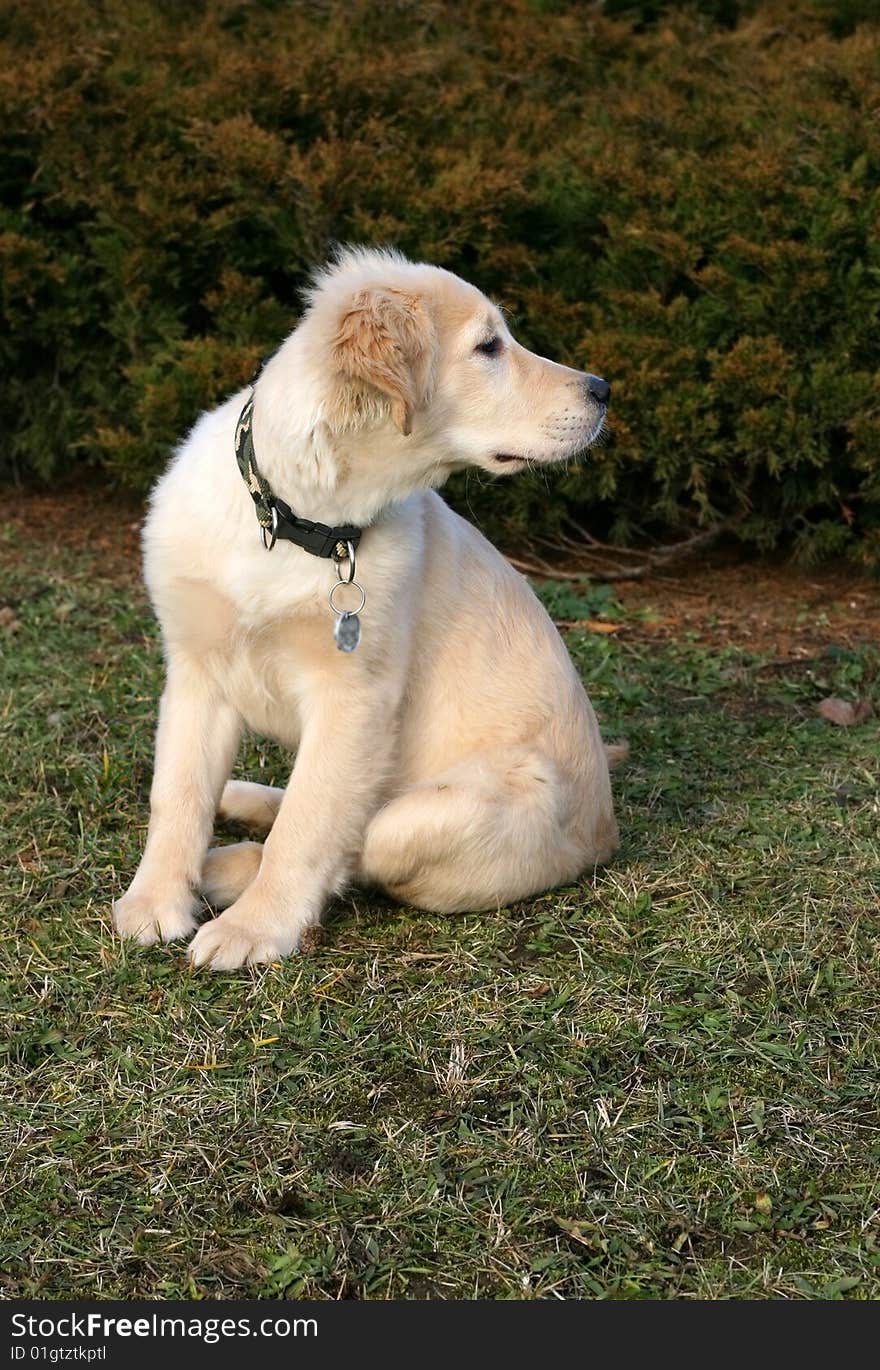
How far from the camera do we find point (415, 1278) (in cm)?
254

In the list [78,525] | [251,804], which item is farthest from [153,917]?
[78,525]

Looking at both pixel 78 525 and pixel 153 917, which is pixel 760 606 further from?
pixel 153 917

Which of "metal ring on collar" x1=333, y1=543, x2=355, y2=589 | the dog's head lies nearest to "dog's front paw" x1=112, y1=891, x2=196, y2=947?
"metal ring on collar" x1=333, y1=543, x2=355, y2=589

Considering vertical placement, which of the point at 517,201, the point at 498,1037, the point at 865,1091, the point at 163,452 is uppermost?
the point at 517,201

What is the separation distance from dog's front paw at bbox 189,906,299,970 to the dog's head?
107 cm

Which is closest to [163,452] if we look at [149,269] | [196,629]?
[149,269]

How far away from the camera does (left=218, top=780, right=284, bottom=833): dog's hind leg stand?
167 inches

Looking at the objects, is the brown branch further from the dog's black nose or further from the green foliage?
the dog's black nose

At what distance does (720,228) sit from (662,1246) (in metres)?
4.76

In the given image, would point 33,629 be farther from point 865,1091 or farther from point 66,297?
point 865,1091

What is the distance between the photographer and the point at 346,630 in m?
3.43

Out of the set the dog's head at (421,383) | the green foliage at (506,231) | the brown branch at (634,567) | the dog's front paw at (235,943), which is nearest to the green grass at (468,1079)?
the dog's front paw at (235,943)

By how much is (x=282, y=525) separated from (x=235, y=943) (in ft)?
3.21

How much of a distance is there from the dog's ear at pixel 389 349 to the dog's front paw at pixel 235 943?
3.97ft
